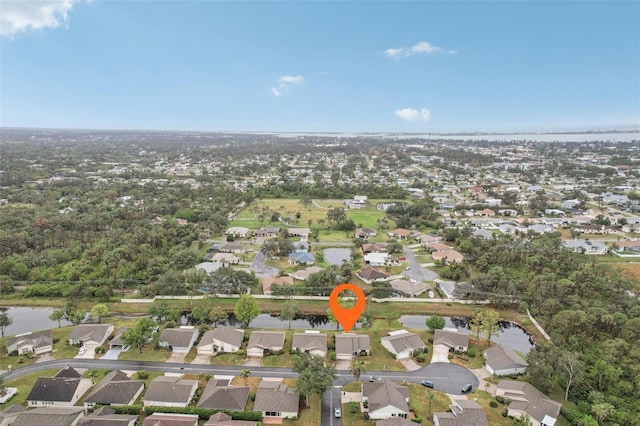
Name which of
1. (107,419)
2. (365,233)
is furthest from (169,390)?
(365,233)

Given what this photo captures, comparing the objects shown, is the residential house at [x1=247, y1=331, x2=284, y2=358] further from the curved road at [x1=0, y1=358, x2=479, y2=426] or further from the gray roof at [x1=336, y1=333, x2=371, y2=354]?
the gray roof at [x1=336, y1=333, x2=371, y2=354]

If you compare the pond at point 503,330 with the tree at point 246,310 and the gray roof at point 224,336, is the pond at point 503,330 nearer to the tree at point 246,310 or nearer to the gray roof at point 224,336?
the tree at point 246,310

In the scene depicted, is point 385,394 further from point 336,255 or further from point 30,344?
point 336,255

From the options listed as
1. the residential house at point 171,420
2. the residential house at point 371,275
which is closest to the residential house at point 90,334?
the residential house at point 171,420

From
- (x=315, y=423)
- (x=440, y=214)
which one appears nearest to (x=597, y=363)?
(x=315, y=423)

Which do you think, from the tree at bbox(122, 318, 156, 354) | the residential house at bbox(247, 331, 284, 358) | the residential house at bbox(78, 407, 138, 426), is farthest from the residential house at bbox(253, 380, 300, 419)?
the tree at bbox(122, 318, 156, 354)

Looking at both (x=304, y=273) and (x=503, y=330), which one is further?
(x=304, y=273)
